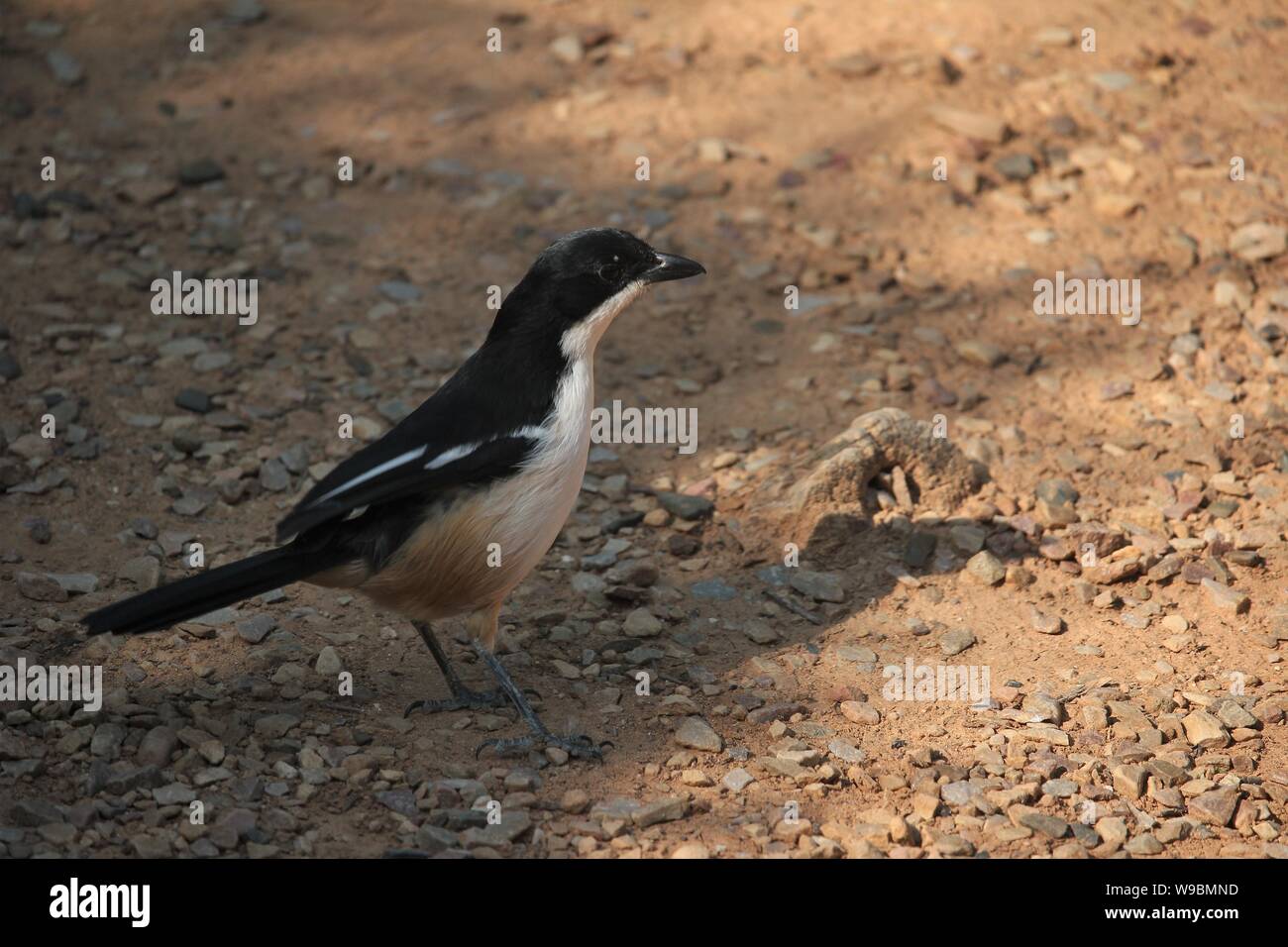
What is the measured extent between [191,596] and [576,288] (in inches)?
69.9

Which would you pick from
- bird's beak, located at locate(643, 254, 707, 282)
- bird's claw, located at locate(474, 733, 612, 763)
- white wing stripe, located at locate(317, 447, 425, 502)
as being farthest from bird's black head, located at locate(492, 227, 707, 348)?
bird's claw, located at locate(474, 733, 612, 763)

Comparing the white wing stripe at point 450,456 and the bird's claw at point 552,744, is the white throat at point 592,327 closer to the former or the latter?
the white wing stripe at point 450,456

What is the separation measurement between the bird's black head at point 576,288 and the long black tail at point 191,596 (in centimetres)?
127

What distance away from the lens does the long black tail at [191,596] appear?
4391mm

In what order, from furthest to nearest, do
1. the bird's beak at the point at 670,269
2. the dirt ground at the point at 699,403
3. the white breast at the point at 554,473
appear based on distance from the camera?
the bird's beak at the point at 670,269
the white breast at the point at 554,473
the dirt ground at the point at 699,403

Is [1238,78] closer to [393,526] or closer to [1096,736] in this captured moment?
[1096,736]

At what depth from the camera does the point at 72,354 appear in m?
7.08

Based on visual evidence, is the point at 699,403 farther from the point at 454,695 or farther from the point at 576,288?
the point at 454,695

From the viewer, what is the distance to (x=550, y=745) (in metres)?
4.88

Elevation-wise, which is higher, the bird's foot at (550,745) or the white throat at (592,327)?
the white throat at (592,327)

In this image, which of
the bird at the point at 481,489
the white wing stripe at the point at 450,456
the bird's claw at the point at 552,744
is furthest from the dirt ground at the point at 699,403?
the white wing stripe at the point at 450,456

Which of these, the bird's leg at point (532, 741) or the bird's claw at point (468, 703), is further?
the bird's claw at point (468, 703)

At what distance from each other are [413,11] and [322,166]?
5.67 feet

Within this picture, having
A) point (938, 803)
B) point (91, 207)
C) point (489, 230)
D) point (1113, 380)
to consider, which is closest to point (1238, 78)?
point (1113, 380)
